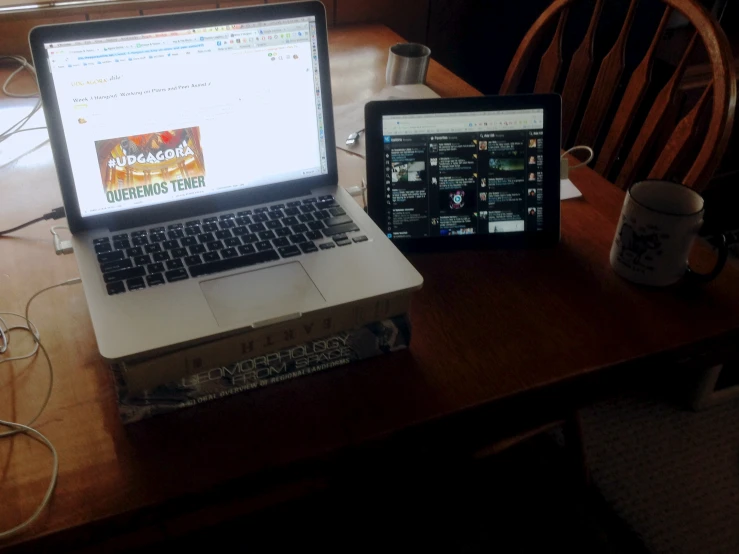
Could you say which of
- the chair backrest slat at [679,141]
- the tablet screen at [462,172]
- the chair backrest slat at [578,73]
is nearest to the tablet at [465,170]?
the tablet screen at [462,172]

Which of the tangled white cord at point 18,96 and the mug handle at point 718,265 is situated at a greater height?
the tangled white cord at point 18,96

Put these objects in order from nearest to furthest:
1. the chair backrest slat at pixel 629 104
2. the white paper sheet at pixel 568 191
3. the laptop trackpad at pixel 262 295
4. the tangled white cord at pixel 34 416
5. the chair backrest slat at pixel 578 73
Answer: the tangled white cord at pixel 34 416
the laptop trackpad at pixel 262 295
the white paper sheet at pixel 568 191
the chair backrest slat at pixel 629 104
the chair backrest slat at pixel 578 73

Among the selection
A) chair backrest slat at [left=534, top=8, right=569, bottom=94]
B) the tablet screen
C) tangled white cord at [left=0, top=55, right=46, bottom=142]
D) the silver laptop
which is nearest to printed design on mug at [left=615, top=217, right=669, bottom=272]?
the tablet screen

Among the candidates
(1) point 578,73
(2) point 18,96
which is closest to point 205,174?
(2) point 18,96

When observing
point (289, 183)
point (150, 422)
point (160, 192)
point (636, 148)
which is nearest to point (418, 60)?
point (636, 148)

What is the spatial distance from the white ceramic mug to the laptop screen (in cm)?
39

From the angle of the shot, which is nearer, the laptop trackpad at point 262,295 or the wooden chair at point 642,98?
the laptop trackpad at point 262,295

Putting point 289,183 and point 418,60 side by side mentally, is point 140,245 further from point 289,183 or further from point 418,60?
point 418,60

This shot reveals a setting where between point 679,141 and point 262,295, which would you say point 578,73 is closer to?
point 679,141

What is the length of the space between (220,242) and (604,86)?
2.71 feet

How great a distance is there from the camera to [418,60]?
127cm

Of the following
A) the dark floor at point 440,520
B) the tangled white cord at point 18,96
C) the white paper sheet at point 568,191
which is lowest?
the dark floor at point 440,520

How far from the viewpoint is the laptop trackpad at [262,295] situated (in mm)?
638

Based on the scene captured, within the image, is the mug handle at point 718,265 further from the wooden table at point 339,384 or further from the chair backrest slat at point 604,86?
the chair backrest slat at point 604,86
